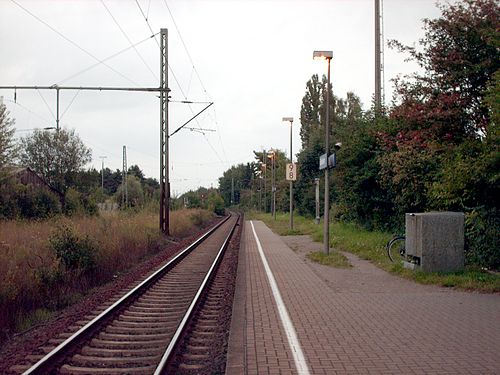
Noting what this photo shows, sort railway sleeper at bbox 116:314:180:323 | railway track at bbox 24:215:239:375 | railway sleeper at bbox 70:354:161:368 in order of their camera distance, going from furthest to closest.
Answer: railway sleeper at bbox 116:314:180:323
railway sleeper at bbox 70:354:161:368
railway track at bbox 24:215:239:375

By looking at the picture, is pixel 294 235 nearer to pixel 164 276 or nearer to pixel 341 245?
pixel 341 245

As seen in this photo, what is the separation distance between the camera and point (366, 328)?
27.7ft

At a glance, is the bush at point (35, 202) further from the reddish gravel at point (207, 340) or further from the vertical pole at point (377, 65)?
the reddish gravel at point (207, 340)

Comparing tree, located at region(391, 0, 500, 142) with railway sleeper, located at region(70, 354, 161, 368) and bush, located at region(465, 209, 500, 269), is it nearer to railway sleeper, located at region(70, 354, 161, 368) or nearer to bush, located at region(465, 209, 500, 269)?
bush, located at region(465, 209, 500, 269)

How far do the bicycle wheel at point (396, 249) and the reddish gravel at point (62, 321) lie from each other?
6995mm

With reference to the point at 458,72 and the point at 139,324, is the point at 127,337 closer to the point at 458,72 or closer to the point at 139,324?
the point at 139,324

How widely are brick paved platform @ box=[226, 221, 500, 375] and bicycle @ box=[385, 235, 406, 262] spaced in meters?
2.59

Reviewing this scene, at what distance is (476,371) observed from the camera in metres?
6.21

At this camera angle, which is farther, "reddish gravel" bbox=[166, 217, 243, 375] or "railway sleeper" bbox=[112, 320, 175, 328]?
"railway sleeper" bbox=[112, 320, 175, 328]

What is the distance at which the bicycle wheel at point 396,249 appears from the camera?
16289mm

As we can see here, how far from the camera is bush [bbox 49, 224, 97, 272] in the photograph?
1350 cm

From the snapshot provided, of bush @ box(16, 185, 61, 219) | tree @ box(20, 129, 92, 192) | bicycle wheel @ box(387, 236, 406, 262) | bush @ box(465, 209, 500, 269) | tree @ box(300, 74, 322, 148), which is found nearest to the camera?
bush @ box(465, 209, 500, 269)

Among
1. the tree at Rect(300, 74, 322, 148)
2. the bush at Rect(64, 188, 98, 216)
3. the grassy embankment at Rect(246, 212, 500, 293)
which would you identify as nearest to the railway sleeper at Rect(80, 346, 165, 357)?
the grassy embankment at Rect(246, 212, 500, 293)

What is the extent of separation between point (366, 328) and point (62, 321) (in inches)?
194
